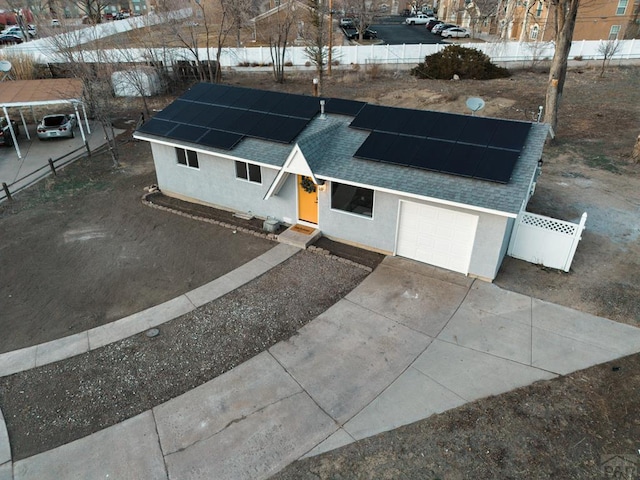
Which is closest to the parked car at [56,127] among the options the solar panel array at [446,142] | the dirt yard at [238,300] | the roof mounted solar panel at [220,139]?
the dirt yard at [238,300]

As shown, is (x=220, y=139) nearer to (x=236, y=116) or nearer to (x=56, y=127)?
(x=236, y=116)

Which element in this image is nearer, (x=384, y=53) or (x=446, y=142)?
(x=446, y=142)

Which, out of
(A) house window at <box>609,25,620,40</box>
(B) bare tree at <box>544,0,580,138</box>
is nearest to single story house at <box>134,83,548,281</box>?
(B) bare tree at <box>544,0,580,138</box>

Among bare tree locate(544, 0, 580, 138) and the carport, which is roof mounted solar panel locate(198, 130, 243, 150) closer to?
the carport

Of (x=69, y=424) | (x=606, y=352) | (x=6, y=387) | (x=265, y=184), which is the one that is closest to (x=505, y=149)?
(x=606, y=352)

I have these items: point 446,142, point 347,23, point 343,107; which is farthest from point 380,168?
point 347,23

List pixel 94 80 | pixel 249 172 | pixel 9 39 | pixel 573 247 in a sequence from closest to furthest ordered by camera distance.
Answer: pixel 573 247, pixel 249 172, pixel 94 80, pixel 9 39
